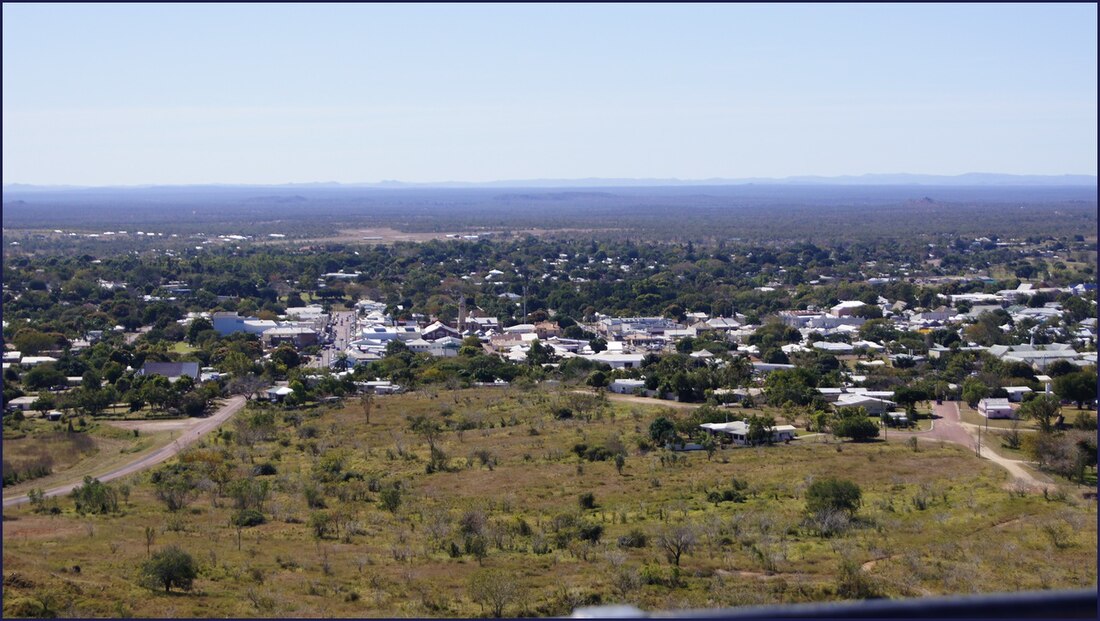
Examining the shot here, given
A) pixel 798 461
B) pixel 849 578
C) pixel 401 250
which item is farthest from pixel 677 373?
Result: pixel 401 250

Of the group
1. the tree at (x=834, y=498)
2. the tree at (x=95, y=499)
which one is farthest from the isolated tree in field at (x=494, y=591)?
the tree at (x=95, y=499)

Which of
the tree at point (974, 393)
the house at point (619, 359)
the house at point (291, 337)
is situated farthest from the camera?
the house at point (291, 337)

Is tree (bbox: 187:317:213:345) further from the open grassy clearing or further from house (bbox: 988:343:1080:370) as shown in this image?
house (bbox: 988:343:1080:370)

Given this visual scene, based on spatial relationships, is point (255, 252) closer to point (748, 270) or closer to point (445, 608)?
point (748, 270)

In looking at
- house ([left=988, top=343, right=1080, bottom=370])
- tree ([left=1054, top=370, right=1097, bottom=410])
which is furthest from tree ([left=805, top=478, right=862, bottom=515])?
house ([left=988, top=343, right=1080, bottom=370])

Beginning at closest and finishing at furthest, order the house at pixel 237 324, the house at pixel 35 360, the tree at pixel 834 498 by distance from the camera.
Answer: the tree at pixel 834 498
the house at pixel 35 360
the house at pixel 237 324

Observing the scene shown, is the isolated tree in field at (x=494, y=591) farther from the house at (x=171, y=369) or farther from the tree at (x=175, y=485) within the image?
the house at (x=171, y=369)

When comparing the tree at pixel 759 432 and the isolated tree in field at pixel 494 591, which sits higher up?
the isolated tree in field at pixel 494 591

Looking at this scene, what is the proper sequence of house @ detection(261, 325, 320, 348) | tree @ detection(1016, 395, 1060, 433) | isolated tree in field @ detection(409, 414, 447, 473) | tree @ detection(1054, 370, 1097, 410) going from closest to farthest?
isolated tree in field @ detection(409, 414, 447, 473) < tree @ detection(1016, 395, 1060, 433) < tree @ detection(1054, 370, 1097, 410) < house @ detection(261, 325, 320, 348)
